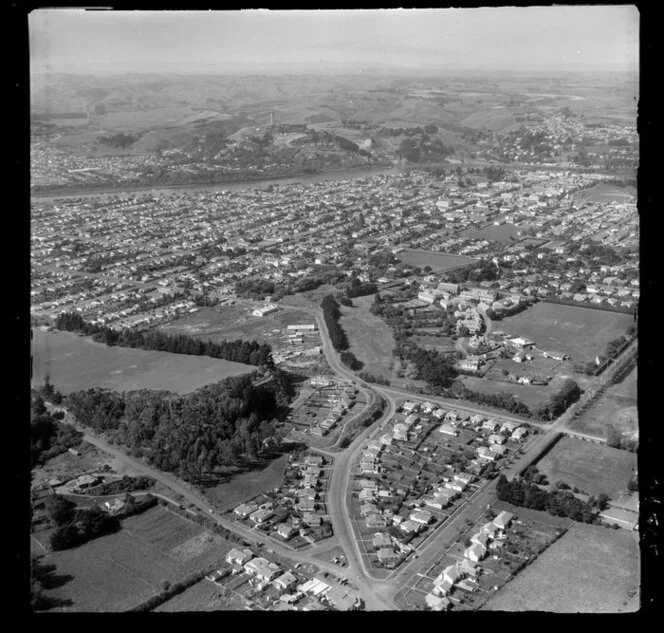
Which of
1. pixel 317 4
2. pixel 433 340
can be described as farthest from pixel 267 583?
pixel 433 340

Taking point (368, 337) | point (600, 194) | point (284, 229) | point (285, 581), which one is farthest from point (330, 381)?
point (600, 194)

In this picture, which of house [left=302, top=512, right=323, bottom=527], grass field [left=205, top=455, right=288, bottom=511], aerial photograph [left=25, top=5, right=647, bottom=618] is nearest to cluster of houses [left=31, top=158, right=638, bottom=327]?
aerial photograph [left=25, top=5, right=647, bottom=618]

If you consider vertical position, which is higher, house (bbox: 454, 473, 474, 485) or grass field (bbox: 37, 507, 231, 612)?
house (bbox: 454, 473, 474, 485)

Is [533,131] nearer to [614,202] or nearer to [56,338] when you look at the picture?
[614,202]

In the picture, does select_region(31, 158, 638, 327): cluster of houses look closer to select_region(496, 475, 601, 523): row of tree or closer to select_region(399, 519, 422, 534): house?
select_region(496, 475, 601, 523): row of tree

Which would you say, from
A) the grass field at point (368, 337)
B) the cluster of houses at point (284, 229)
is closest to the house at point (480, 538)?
the grass field at point (368, 337)
